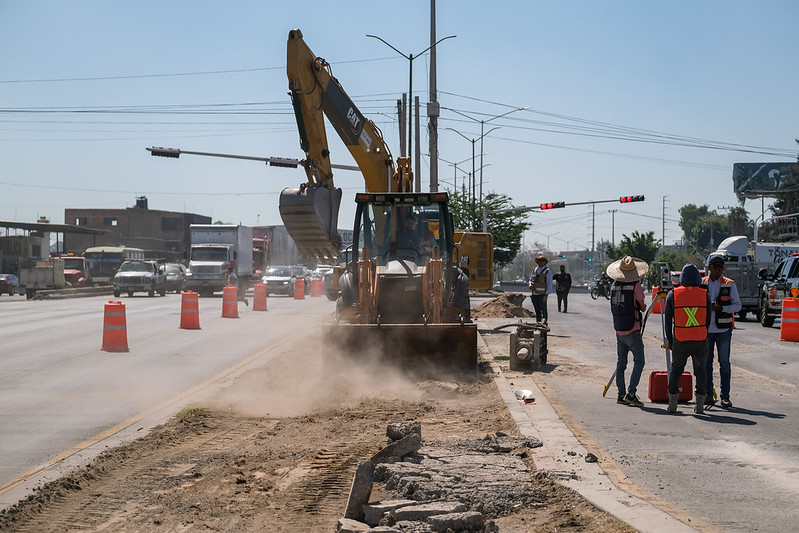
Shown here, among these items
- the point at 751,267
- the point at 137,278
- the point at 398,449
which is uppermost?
Result: the point at 751,267

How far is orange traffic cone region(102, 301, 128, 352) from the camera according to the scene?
1875 centimetres

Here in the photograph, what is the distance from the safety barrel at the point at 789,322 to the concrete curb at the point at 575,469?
1409 centimetres

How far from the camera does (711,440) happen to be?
29.8ft

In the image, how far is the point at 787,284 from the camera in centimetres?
2825

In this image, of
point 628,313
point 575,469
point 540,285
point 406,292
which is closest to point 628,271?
point 628,313

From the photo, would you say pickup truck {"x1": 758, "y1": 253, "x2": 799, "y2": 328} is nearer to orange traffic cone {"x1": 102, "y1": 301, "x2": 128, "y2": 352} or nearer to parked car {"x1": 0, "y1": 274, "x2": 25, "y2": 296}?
orange traffic cone {"x1": 102, "y1": 301, "x2": 128, "y2": 352}

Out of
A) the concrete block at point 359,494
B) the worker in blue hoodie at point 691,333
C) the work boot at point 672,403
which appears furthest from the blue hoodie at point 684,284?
the concrete block at point 359,494

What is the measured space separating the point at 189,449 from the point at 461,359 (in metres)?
6.22

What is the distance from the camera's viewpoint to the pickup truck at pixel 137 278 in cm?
4769

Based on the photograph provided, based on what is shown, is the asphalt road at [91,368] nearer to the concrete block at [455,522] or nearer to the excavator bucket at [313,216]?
the excavator bucket at [313,216]

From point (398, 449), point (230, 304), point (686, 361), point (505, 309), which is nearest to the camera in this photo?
point (398, 449)

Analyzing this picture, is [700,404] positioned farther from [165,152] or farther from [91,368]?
[165,152]

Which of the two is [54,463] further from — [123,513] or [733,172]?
[733,172]

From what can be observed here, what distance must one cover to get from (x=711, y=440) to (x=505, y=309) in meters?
23.8
